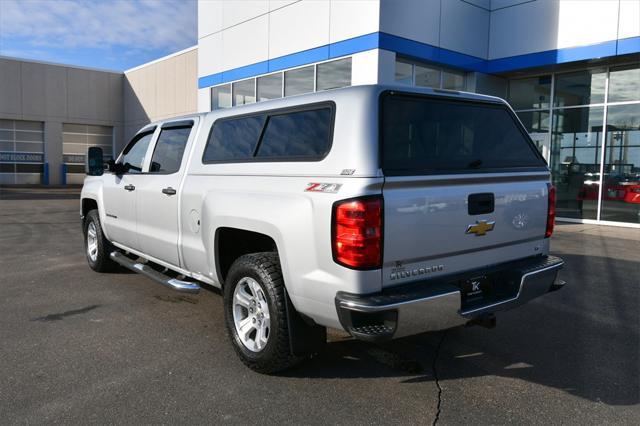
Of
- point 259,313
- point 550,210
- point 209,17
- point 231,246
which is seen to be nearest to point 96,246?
point 231,246

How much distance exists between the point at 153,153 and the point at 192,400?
2.92 meters

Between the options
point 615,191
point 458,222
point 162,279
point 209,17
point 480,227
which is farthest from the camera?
point 209,17

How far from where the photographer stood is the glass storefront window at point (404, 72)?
12590mm

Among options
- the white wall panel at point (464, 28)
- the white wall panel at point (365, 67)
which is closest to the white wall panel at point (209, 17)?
the white wall panel at point (365, 67)

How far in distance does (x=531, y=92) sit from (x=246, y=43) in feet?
27.3

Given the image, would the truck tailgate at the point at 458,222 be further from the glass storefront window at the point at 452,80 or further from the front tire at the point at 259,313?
the glass storefront window at the point at 452,80

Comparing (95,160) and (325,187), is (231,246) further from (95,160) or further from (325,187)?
(95,160)

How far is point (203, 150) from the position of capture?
15.4ft

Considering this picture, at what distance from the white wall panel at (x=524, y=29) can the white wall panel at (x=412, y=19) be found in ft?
7.21

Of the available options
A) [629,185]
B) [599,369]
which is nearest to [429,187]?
[599,369]

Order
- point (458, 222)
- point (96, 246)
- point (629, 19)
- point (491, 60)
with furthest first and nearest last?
1. point (491, 60)
2. point (629, 19)
3. point (96, 246)
4. point (458, 222)

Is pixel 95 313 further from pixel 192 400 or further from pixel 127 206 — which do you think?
pixel 192 400

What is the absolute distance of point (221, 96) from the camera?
17.0 metres

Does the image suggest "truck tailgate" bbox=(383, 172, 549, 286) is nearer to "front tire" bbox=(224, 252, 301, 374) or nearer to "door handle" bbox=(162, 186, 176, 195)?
"front tire" bbox=(224, 252, 301, 374)
